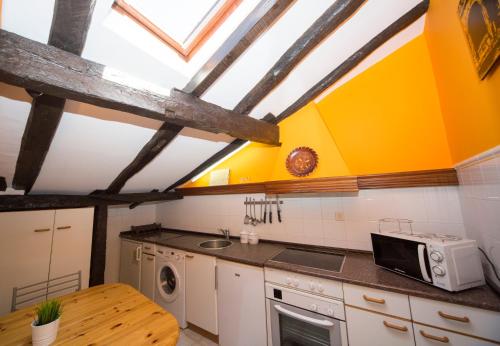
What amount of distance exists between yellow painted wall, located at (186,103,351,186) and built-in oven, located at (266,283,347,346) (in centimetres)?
101

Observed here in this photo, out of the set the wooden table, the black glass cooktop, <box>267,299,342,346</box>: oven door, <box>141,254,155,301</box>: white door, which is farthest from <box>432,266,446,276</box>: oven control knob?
<box>141,254,155,301</box>: white door

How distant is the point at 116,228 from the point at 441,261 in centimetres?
373

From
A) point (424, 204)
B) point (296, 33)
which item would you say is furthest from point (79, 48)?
point (424, 204)

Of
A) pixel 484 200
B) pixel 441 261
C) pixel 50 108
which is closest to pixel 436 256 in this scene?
pixel 441 261

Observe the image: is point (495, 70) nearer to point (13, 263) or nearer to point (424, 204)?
point (424, 204)

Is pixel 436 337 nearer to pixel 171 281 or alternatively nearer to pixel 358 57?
pixel 358 57

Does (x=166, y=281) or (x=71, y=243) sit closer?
(x=71, y=243)

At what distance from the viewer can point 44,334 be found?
814 millimetres

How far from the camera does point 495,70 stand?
2.68 feet

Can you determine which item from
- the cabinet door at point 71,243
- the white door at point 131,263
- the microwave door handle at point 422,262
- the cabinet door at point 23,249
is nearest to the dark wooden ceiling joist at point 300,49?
the microwave door handle at point 422,262

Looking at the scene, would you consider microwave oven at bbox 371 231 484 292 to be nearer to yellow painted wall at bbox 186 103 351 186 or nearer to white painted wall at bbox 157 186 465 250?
white painted wall at bbox 157 186 465 250

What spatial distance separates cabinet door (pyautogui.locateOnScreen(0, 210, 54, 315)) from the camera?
1.71 m

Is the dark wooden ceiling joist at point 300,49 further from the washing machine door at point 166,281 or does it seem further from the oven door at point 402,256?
the washing machine door at point 166,281

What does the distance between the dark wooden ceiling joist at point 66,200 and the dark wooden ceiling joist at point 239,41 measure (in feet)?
6.56
